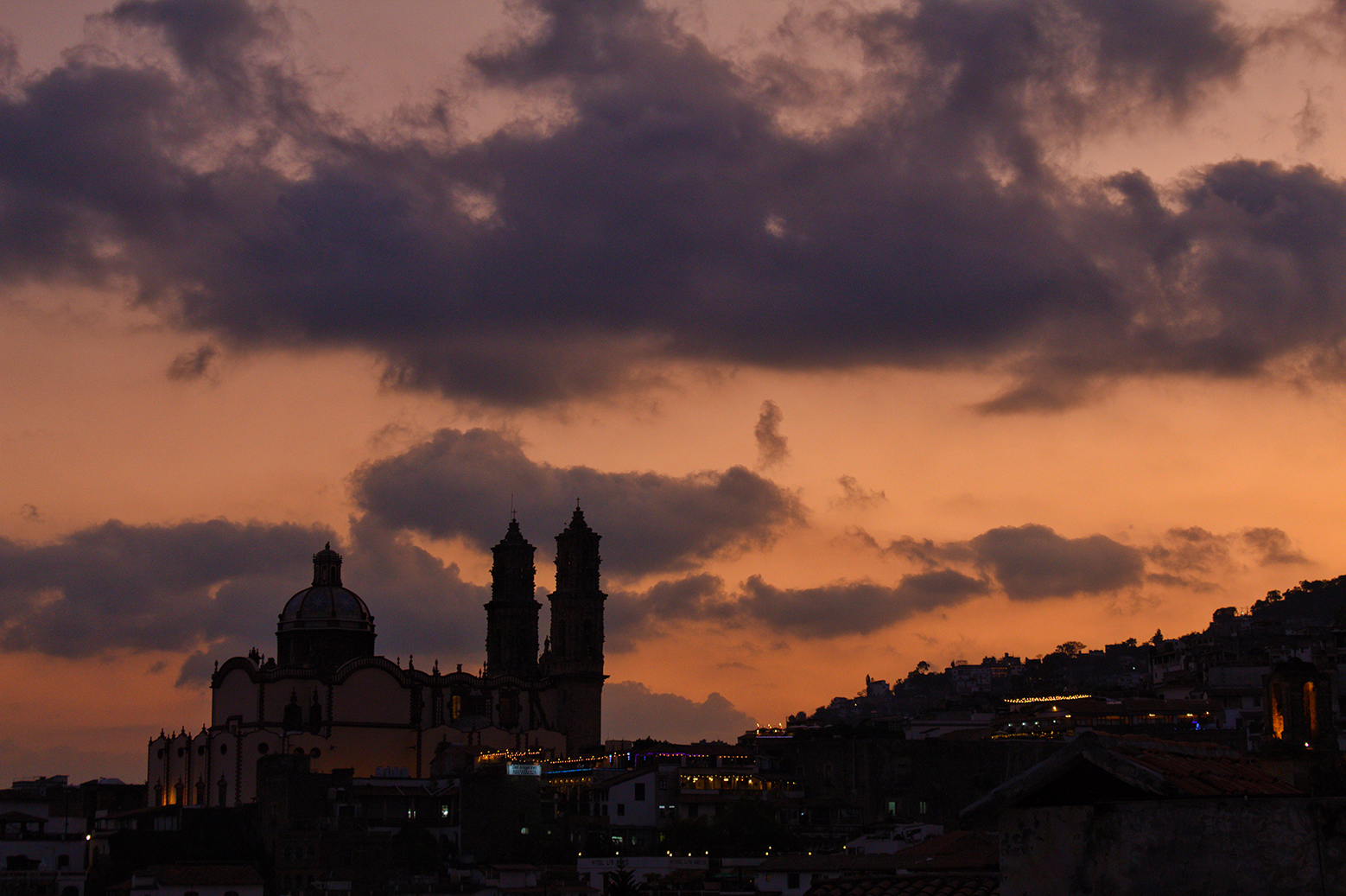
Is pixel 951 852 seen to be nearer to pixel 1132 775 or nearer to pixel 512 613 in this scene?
pixel 1132 775

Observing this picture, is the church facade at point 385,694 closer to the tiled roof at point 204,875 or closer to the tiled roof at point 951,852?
the tiled roof at point 204,875

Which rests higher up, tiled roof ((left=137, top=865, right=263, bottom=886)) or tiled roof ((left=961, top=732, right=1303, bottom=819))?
tiled roof ((left=961, top=732, right=1303, bottom=819))

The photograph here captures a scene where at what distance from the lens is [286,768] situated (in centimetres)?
9831

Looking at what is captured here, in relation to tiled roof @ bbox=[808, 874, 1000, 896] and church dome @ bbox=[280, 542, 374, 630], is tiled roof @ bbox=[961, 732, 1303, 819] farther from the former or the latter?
church dome @ bbox=[280, 542, 374, 630]

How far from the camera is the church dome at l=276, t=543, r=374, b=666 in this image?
12244 centimetres

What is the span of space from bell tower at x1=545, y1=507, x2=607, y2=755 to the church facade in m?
0.09

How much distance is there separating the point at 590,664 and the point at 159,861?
3943cm

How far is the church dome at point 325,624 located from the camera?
122438mm

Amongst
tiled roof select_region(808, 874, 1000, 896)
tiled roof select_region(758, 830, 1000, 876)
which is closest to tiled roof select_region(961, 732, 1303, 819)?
tiled roof select_region(808, 874, 1000, 896)

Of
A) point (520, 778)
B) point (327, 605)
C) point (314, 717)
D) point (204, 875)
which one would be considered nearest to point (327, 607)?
point (327, 605)

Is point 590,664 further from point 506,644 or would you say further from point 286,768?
point 286,768

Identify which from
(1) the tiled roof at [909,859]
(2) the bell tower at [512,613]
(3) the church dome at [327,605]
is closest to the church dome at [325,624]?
(3) the church dome at [327,605]

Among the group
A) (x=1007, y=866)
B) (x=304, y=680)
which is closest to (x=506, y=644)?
(x=304, y=680)

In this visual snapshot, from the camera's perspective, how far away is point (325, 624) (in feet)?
405
